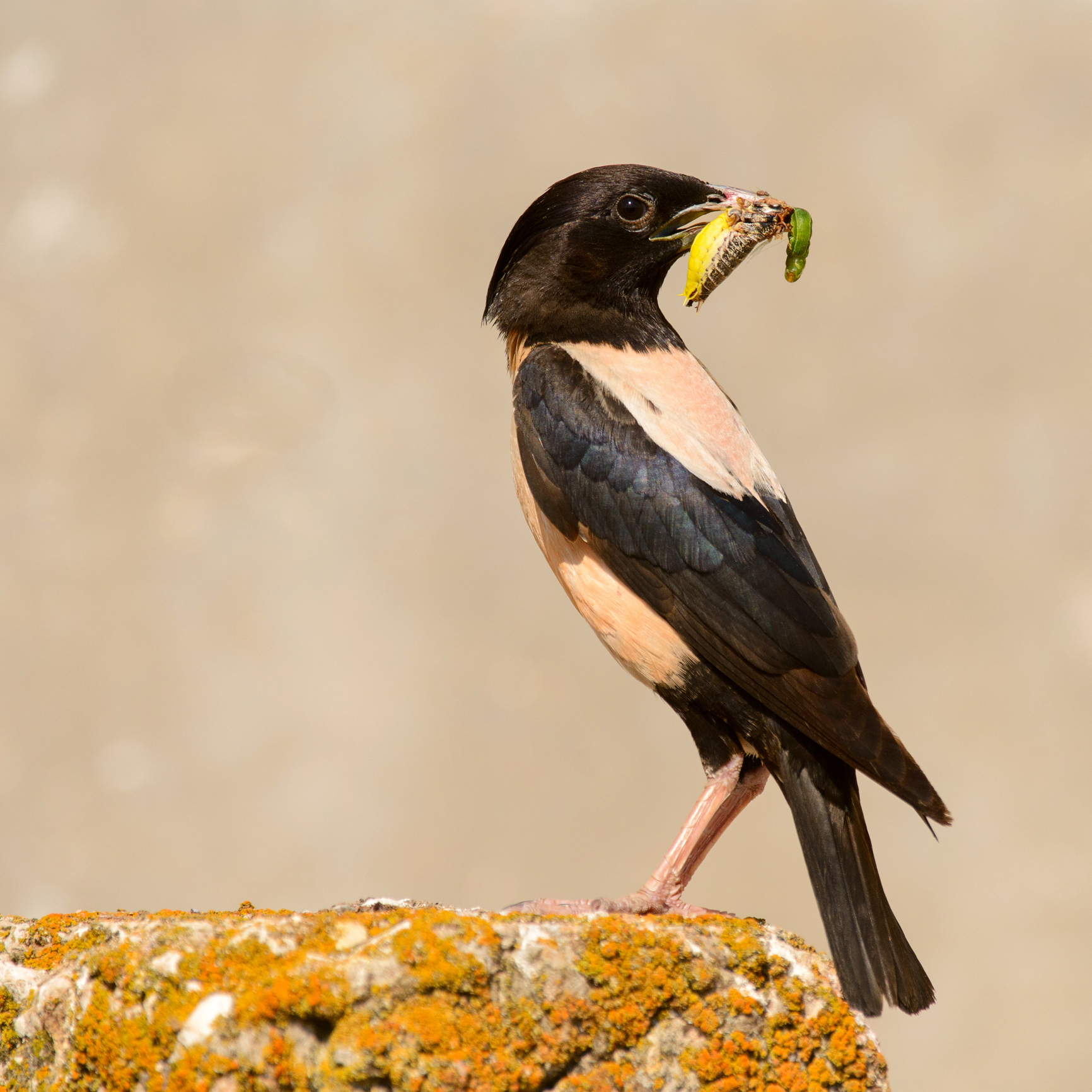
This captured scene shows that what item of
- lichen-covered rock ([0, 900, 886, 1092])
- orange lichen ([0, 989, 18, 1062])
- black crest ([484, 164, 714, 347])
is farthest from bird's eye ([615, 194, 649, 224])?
orange lichen ([0, 989, 18, 1062])

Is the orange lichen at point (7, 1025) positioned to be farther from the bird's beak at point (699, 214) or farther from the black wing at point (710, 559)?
the bird's beak at point (699, 214)

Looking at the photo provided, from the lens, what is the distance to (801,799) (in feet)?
14.0

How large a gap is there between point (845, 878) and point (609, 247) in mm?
2952

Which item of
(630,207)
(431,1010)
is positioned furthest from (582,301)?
(431,1010)

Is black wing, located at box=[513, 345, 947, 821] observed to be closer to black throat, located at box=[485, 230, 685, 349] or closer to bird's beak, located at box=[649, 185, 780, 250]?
black throat, located at box=[485, 230, 685, 349]

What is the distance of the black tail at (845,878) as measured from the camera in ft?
12.5

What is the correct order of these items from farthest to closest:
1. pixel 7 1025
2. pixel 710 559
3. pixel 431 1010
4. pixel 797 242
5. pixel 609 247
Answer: pixel 797 242, pixel 609 247, pixel 710 559, pixel 7 1025, pixel 431 1010

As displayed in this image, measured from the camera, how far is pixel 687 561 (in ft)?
14.6

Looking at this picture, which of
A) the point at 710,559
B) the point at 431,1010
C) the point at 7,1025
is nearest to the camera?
the point at 431,1010

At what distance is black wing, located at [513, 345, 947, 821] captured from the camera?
415 centimetres

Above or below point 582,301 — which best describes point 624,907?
below

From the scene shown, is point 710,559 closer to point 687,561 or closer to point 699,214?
point 687,561

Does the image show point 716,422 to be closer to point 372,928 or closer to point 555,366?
point 555,366

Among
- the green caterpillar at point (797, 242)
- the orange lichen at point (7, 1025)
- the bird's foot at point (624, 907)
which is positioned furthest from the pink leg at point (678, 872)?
the green caterpillar at point (797, 242)
